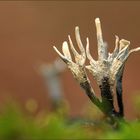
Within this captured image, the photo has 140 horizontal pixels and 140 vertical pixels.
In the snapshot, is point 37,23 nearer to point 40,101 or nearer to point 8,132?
point 40,101

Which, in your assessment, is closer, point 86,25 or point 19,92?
point 19,92

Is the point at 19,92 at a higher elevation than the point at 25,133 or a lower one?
lower

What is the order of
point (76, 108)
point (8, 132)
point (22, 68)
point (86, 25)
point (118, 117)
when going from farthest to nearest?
point (86, 25) → point (22, 68) → point (76, 108) → point (118, 117) → point (8, 132)

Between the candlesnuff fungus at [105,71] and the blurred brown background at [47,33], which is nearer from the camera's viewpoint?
the candlesnuff fungus at [105,71]

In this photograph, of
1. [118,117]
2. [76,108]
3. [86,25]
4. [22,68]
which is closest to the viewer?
[118,117]

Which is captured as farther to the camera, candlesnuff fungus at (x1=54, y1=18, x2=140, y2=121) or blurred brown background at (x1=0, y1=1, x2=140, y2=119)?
blurred brown background at (x1=0, y1=1, x2=140, y2=119)

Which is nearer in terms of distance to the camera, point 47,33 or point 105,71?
point 105,71

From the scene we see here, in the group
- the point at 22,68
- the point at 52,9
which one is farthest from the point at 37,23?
the point at 22,68
